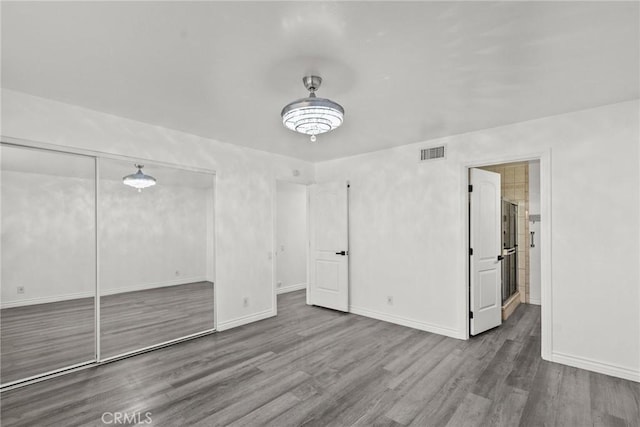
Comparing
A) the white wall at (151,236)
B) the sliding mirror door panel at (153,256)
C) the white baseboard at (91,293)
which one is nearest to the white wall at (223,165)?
the sliding mirror door panel at (153,256)

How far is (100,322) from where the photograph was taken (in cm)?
321

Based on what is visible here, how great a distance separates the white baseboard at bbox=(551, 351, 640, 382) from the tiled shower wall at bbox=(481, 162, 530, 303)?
2.59 meters

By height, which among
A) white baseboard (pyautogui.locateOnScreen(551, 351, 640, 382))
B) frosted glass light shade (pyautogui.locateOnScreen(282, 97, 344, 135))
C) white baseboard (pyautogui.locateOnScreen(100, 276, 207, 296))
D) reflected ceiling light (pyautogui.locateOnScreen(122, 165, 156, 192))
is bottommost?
white baseboard (pyautogui.locateOnScreen(551, 351, 640, 382))

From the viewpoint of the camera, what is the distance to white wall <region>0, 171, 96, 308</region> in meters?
2.76

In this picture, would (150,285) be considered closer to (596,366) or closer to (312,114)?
(312,114)

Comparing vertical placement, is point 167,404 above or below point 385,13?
below

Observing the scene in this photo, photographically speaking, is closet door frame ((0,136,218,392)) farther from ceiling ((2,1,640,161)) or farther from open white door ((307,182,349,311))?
open white door ((307,182,349,311))

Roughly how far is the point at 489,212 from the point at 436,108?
185 centimetres

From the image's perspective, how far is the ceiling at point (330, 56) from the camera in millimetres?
1701

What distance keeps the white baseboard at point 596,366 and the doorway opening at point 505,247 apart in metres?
0.89

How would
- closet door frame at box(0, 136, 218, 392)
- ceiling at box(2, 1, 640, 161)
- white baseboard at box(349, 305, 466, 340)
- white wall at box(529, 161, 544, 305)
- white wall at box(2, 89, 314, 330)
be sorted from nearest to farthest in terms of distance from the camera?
ceiling at box(2, 1, 640, 161) < closet door frame at box(0, 136, 218, 392) < white wall at box(2, 89, 314, 330) < white baseboard at box(349, 305, 466, 340) < white wall at box(529, 161, 544, 305)

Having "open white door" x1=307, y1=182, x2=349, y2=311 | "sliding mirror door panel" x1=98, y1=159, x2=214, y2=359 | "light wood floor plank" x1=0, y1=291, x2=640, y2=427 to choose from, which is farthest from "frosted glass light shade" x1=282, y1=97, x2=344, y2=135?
"open white door" x1=307, y1=182, x2=349, y2=311

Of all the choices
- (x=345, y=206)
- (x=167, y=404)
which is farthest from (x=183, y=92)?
(x=345, y=206)

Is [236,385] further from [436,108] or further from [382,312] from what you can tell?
[436,108]
